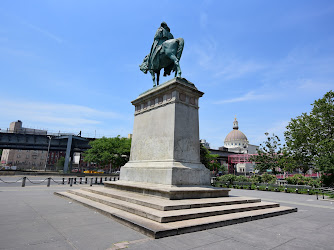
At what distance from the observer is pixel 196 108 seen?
10750 mm

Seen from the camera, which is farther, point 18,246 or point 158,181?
point 158,181

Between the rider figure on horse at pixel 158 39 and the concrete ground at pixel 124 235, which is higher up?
the rider figure on horse at pixel 158 39

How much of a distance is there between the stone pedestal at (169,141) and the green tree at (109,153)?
2198 centimetres

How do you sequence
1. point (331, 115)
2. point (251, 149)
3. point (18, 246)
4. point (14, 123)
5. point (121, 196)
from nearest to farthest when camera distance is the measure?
point (18, 246) < point (121, 196) < point (331, 115) < point (14, 123) < point (251, 149)

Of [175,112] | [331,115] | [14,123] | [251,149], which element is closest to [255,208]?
[175,112]

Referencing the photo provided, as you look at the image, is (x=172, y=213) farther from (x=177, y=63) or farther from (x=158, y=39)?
Answer: (x=158, y=39)

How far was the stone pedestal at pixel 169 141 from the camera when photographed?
8969 mm

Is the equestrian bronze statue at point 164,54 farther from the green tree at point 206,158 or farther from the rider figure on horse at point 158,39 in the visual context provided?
the green tree at point 206,158

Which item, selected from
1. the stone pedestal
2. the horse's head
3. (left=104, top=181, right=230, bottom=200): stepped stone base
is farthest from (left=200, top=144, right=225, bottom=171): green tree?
(left=104, top=181, right=230, bottom=200): stepped stone base

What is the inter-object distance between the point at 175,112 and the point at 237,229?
548cm

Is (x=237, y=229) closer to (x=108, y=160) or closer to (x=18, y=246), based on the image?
(x=18, y=246)

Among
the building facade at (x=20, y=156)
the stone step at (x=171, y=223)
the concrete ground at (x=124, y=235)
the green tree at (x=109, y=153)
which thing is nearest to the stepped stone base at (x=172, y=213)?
the stone step at (x=171, y=223)

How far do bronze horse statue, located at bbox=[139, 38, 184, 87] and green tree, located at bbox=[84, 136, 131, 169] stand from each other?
72.5 ft

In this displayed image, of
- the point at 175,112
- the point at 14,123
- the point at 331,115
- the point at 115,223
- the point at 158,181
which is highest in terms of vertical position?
the point at 14,123
